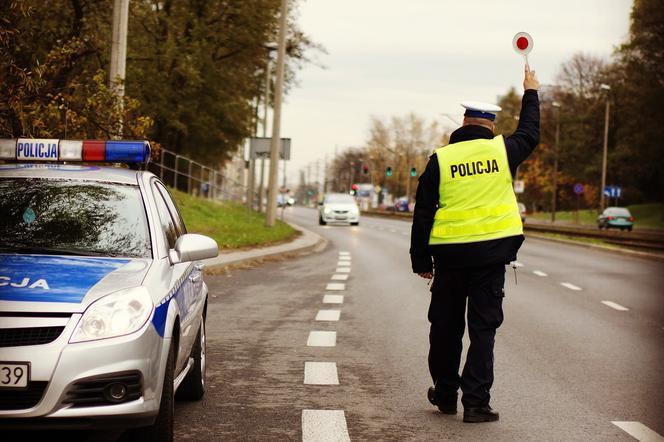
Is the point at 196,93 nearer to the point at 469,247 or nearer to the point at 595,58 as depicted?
the point at 469,247

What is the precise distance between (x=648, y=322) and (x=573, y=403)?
5901mm

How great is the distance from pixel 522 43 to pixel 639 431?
2838 millimetres

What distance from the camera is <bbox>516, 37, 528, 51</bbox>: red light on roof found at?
25.0 feet

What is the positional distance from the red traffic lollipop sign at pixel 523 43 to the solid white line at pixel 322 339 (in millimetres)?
3643

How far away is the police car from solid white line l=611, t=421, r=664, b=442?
2633mm

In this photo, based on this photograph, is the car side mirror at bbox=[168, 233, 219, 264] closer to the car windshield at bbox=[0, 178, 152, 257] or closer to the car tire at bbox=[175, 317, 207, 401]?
the car windshield at bbox=[0, 178, 152, 257]

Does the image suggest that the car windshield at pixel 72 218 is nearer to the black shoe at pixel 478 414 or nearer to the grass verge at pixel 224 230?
the black shoe at pixel 478 414

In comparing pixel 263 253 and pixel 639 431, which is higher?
pixel 639 431

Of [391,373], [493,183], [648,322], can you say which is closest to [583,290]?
[648,322]

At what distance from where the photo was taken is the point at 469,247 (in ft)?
21.7

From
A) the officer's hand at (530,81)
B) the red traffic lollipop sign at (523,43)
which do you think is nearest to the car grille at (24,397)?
the officer's hand at (530,81)

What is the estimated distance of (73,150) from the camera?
6.87 metres

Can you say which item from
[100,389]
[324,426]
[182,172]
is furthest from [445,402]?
[182,172]

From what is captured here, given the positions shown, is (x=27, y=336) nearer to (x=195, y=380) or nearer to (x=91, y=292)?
(x=91, y=292)
